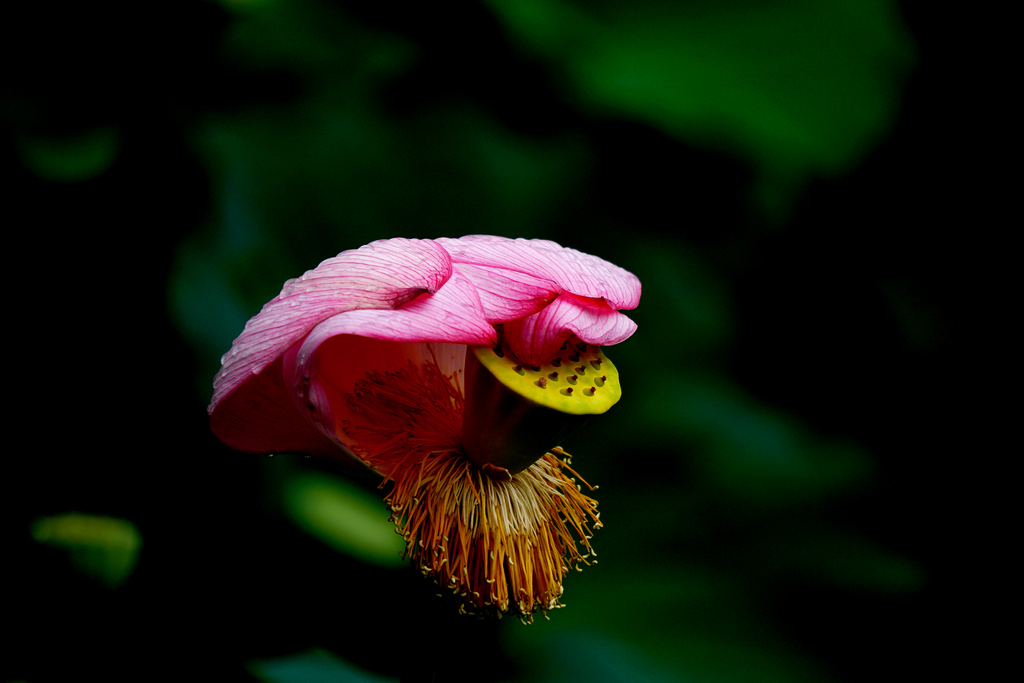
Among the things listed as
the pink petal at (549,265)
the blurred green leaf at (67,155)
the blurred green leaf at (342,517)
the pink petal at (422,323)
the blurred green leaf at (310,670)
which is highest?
the pink petal at (549,265)

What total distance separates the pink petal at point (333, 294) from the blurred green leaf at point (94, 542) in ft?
0.83

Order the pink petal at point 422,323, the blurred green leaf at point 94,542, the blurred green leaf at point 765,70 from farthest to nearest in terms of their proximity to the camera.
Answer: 1. the blurred green leaf at point 765,70
2. the blurred green leaf at point 94,542
3. the pink petal at point 422,323

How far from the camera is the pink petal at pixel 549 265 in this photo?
0.33 m

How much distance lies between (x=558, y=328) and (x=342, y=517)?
0.32 m

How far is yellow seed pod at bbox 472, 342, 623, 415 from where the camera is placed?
1.09ft

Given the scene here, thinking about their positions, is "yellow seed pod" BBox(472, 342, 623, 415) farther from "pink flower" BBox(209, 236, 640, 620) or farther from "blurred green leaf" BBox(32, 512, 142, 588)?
"blurred green leaf" BBox(32, 512, 142, 588)

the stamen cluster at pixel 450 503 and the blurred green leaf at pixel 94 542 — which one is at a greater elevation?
the stamen cluster at pixel 450 503

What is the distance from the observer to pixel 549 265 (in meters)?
0.34

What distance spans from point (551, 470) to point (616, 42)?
0.42 metres

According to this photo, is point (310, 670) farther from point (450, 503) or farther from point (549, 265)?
point (549, 265)

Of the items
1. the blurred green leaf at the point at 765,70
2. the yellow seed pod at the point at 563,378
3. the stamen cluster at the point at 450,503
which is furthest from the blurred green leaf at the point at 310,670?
the blurred green leaf at the point at 765,70

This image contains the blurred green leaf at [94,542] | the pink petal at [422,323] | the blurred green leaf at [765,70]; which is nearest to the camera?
the pink petal at [422,323]

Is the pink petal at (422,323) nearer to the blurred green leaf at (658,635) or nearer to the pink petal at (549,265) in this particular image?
the pink petal at (549,265)

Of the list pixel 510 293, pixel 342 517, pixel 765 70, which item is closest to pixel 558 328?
pixel 510 293
